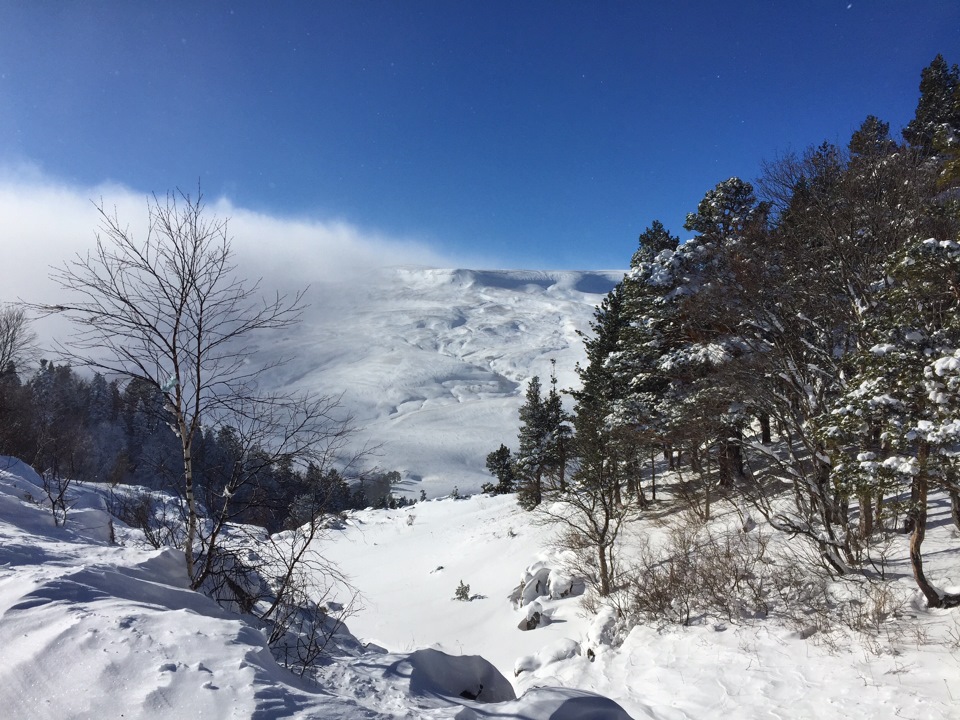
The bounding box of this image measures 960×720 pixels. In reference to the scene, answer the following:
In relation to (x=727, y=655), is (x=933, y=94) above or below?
above

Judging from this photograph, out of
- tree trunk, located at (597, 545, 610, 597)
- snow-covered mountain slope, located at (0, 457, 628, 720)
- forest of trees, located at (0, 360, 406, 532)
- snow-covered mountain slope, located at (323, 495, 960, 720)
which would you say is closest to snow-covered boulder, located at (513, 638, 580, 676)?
snow-covered mountain slope, located at (323, 495, 960, 720)

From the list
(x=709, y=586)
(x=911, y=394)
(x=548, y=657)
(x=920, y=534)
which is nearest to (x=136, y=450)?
(x=548, y=657)

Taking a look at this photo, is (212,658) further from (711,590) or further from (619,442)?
(619,442)

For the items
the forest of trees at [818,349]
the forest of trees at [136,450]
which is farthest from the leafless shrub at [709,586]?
the forest of trees at [136,450]

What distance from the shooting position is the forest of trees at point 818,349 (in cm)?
739

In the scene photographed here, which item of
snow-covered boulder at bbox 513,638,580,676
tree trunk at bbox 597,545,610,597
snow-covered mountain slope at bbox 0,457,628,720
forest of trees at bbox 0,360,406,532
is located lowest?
snow-covered boulder at bbox 513,638,580,676

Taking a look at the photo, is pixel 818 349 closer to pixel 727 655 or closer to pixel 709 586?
pixel 709 586

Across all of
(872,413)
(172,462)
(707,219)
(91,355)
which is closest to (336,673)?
(91,355)

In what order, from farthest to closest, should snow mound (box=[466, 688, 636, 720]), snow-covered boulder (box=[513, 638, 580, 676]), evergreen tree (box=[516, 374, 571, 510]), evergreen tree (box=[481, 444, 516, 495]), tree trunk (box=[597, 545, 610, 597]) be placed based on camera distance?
evergreen tree (box=[481, 444, 516, 495]) < evergreen tree (box=[516, 374, 571, 510]) < tree trunk (box=[597, 545, 610, 597]) < snow-covered boulder (box=[513, 638, 580, 676]) < snow mound (box=[466, 688, 636, 720])

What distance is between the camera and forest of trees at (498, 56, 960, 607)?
7395mm

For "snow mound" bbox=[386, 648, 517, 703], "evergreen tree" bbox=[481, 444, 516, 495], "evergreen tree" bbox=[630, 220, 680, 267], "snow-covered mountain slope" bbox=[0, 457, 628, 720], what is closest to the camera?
"snow-covered mountain slope" bbox=[0, 457, 628, 720]

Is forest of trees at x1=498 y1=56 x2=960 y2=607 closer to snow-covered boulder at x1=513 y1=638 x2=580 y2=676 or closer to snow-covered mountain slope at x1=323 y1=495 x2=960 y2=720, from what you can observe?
snow-covered mountain slope at x1=323 y1=495 x2=960 y2=720

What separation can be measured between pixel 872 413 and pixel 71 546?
37.0ft

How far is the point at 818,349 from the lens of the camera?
38.2 ft
